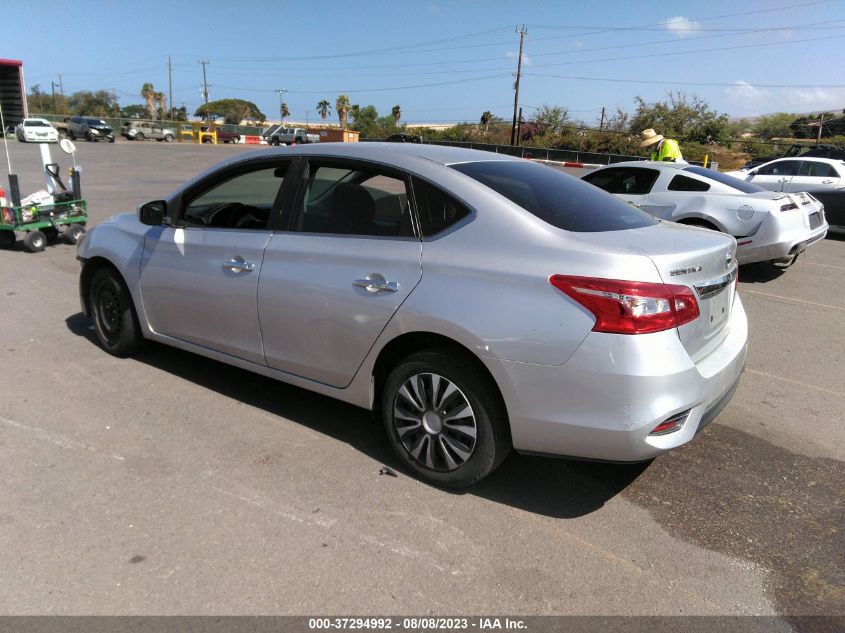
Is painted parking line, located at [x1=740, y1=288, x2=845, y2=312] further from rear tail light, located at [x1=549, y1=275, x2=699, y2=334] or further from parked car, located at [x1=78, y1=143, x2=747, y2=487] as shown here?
rear tail light, located at [x1=549, y1=275, x2=699, y2=334]

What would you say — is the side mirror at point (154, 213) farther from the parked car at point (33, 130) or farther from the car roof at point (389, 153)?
the parked car at point (33, 130)

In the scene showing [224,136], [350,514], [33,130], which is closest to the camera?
[350,514]

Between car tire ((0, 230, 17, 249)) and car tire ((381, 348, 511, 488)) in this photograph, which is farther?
car tire ((0, 230, 17, 249))

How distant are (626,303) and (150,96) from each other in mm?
108498

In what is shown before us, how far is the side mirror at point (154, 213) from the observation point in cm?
433

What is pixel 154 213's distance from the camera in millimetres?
4324

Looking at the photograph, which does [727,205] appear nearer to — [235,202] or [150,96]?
[235,202]

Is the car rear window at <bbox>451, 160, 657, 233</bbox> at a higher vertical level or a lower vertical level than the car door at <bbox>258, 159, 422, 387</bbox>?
higher

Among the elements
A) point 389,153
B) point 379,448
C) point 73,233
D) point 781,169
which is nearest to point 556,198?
point 389,153

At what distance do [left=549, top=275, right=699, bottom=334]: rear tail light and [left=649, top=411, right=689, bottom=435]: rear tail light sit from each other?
1.35ft

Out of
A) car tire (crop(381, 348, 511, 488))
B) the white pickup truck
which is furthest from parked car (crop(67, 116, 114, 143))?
car tire (crop(381, 348, 511, 488))

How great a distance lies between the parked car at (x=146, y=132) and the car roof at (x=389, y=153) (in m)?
55.8

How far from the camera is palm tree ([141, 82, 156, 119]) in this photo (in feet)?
314

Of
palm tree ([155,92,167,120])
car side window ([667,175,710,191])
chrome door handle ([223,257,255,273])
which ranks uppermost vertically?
palm tree ([155,92,167,120])
